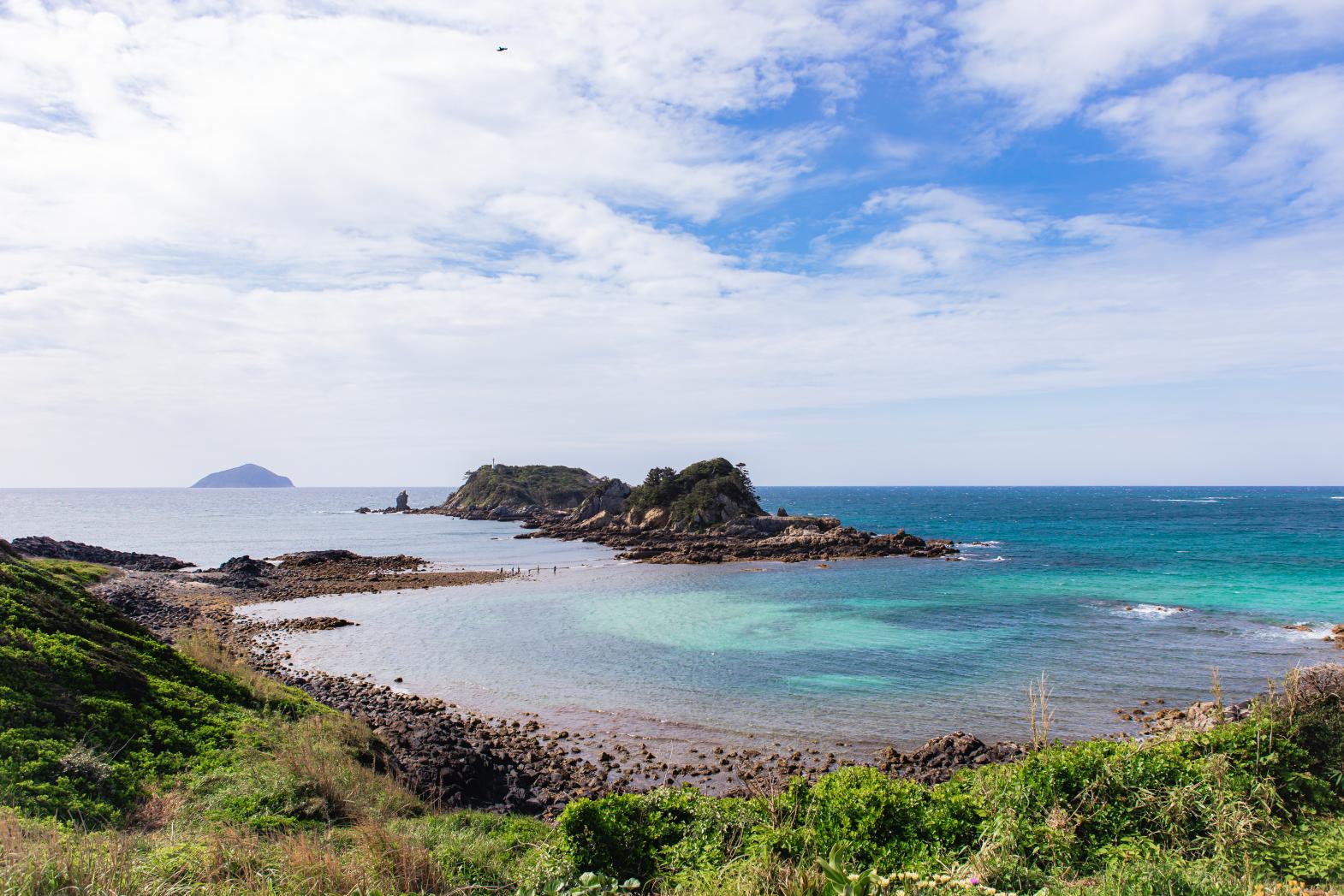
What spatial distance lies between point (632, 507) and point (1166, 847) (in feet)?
275

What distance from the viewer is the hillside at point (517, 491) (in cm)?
13475

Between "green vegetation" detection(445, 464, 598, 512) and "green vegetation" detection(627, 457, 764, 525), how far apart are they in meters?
41.5

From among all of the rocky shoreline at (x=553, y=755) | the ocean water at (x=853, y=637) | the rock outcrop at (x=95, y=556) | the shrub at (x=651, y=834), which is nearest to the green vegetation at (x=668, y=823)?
the shrub at (x=651, y=834)

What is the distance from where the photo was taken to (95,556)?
52.2 m

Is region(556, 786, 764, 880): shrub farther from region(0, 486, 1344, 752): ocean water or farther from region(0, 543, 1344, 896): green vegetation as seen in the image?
region(0, 486, 1344, 752): ocean water

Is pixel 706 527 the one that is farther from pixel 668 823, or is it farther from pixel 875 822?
pixel 875 822

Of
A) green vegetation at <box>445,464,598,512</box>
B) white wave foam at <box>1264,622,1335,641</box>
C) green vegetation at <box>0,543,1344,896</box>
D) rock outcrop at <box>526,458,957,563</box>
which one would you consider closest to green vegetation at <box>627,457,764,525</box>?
rock outcrop at <box>526,458,957,563</box>

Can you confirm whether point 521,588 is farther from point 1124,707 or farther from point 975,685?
point 1124,707

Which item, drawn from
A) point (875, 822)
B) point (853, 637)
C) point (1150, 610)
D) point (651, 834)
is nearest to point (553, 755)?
point (651, 834)

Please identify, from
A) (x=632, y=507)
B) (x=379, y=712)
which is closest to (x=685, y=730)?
(x=379, y=712)

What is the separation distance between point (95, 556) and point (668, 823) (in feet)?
207

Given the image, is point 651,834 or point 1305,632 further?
point 1305,632

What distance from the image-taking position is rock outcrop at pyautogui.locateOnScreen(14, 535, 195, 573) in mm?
50219

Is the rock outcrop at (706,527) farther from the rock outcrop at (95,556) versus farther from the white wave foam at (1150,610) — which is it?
the rock outcrop at (95,556)
